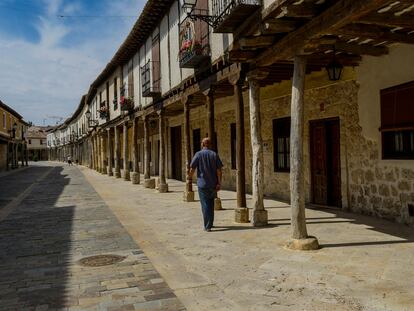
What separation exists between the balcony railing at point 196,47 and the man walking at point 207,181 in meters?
3.35

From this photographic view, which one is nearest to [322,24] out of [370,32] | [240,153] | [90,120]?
[370,32]

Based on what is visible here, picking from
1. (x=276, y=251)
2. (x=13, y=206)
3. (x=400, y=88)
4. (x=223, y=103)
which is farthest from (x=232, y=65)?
(x=13, y=206)

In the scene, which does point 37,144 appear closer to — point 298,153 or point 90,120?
point 90,120

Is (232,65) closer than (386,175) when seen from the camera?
No

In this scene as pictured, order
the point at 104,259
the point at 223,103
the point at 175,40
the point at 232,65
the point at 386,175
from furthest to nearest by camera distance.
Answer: the point at 223,103 < the point at 175,40 < the point at 232,65 < the point at 386,175 < the point at 104,259

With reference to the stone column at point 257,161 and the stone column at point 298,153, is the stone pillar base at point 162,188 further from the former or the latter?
the stone column at point 298,153

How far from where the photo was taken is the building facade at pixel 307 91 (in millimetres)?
6000

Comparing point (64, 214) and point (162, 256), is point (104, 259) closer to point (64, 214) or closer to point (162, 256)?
point (162, 256)

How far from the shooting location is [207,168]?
764 centimetres

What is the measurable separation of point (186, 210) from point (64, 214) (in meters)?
2.92

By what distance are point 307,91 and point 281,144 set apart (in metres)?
1.95

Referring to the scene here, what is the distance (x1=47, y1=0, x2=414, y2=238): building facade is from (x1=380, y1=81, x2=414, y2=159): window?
0.02 metres

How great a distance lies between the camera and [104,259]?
5816 mm

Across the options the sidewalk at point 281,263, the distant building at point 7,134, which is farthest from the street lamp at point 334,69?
the distant building at point 7,134
